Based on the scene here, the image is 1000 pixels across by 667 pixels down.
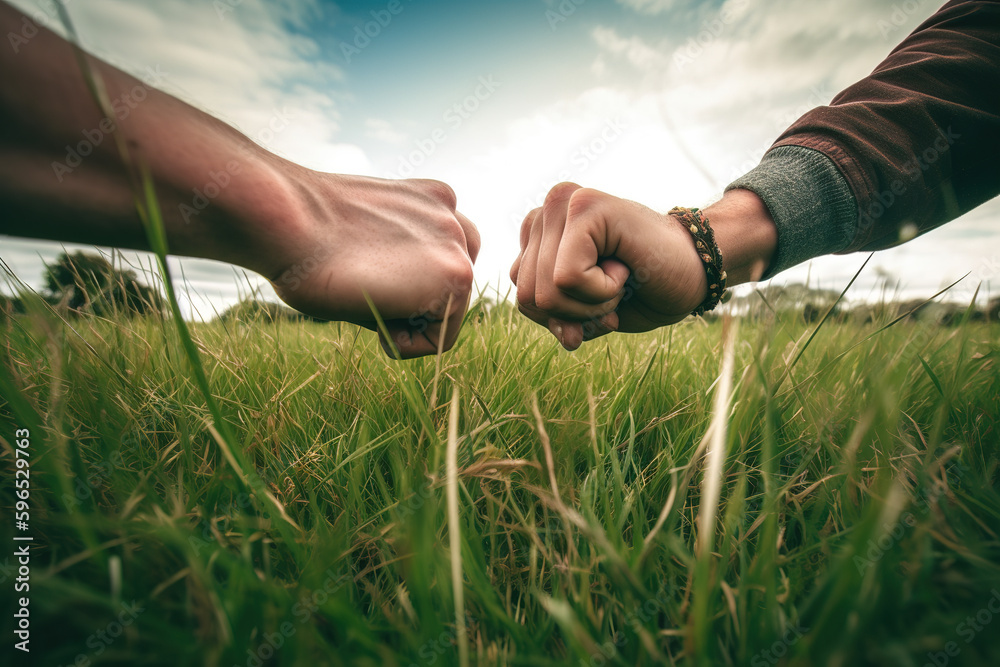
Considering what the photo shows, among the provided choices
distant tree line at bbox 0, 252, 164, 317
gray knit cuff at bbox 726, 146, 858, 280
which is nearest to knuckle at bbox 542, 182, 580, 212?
gray knit cuff at bbox 726, 146, 858, 280

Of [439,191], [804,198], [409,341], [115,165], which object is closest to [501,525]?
[409,341]

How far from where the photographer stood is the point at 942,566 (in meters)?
0.58

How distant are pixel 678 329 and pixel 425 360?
1672 millimetres

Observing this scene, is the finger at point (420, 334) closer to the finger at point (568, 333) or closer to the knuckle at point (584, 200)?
the finger at point (568, 333)

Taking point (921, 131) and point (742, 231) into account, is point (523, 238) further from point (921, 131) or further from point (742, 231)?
point (921, 131)

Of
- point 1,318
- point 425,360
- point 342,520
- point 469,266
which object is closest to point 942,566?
point 342,520

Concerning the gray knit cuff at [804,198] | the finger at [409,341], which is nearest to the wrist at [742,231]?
the gray knit cuff at [804,198]

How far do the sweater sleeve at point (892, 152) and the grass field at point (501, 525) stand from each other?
467 mm

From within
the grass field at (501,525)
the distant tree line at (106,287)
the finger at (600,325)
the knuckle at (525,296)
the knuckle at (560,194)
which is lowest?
the grass field at (501,525)

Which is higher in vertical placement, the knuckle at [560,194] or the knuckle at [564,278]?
the knuckle at [560,194]

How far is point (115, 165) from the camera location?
797mm

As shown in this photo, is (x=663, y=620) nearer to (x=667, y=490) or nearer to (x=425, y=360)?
(x=667, y=490)

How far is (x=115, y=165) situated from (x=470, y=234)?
100 cm

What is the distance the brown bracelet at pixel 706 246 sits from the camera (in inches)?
52.6
